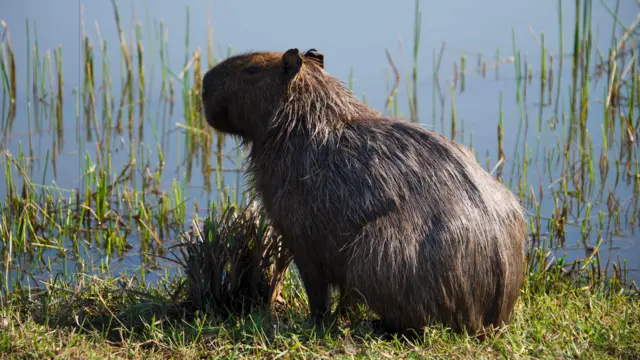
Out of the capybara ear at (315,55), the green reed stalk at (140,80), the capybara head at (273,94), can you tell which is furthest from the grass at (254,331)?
the green reed stalk at (140,80)

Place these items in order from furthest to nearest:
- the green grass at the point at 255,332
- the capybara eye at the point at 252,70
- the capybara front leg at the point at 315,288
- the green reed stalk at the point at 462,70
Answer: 1. the green reed stalk at the point at 462,70
2. the capybara eye at the point at 252,70
3. the capybara front leg at the point at 315,288
4. the green grass at the point at 255,332

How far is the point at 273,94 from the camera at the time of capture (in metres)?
3.91

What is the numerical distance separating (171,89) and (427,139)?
4823 millimetres

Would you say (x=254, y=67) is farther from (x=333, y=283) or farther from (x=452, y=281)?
(x=452, y=281)

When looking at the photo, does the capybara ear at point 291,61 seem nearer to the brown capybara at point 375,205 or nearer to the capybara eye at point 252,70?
the brown capybara at point 375,205

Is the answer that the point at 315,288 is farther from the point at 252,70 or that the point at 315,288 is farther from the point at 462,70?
the point at 462,70

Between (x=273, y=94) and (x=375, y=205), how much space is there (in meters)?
0.77

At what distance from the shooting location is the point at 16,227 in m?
5.73

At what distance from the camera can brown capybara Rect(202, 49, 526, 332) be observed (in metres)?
3.55

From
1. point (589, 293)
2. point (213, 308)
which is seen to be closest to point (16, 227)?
point (213, 308)

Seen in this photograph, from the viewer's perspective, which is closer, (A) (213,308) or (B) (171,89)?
(A) (213,308)

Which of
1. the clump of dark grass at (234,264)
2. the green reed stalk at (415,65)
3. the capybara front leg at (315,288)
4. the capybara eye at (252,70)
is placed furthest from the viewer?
the green reed stalk at (415,65)

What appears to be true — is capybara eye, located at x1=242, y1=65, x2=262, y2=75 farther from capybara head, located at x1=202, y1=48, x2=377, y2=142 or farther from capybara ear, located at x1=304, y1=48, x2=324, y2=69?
capybara ear, located at x1=304, y1=48, x2=324, y2=69

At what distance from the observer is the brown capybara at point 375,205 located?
355 centimetres
